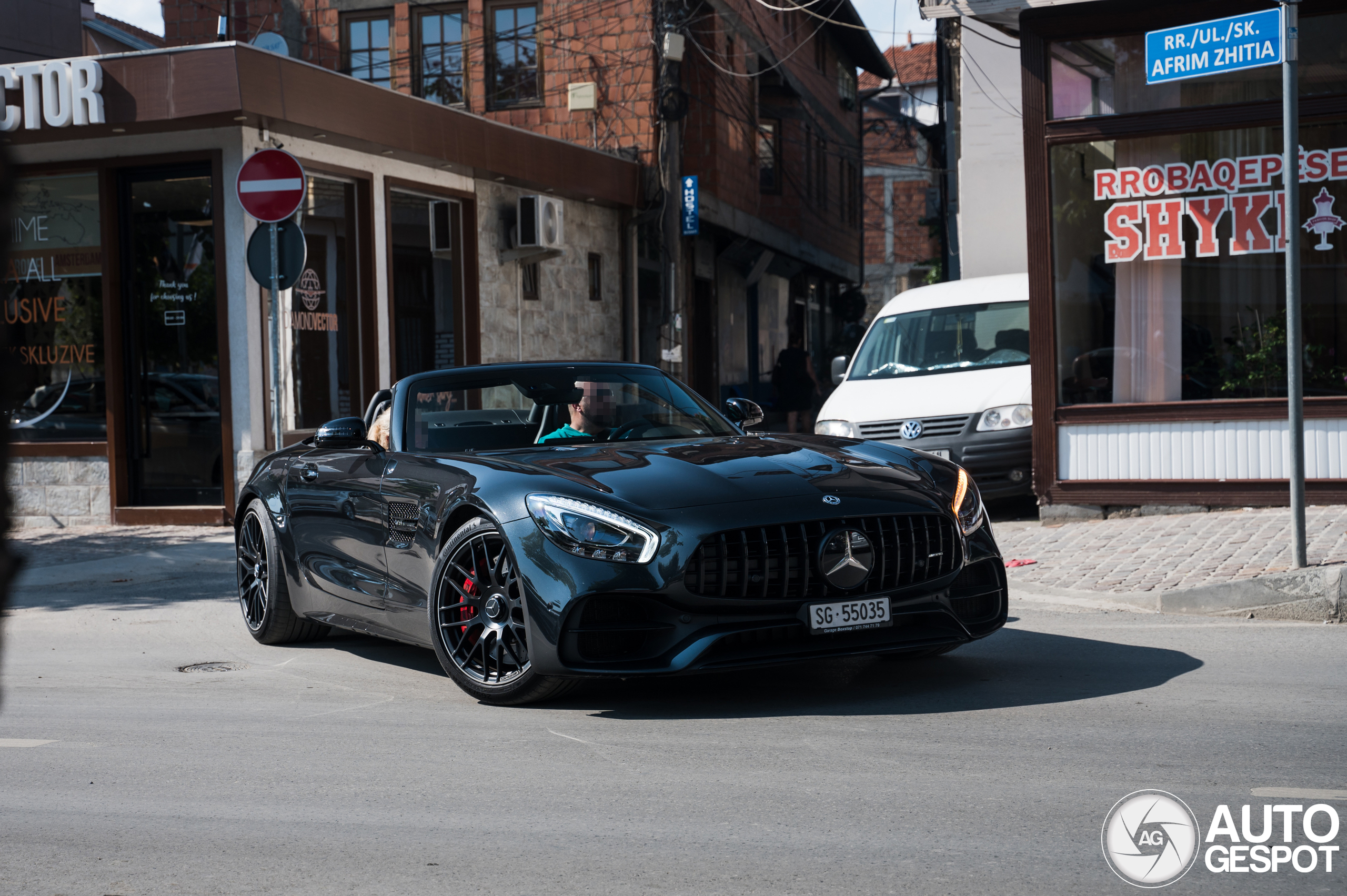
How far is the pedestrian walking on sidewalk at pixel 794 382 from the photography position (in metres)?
21.8

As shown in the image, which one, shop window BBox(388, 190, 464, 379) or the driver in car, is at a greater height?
shop window BBox(388, 190, 464, 379)

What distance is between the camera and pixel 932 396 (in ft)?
40.4

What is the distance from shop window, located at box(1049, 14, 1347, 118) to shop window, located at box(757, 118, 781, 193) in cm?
1742

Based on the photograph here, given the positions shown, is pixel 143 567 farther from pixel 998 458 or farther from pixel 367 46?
pixel 367 46

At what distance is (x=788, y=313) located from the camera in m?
34.6

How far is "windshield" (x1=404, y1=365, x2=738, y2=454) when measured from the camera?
253 inches

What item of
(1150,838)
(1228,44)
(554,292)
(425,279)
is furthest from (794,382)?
(1150,838)

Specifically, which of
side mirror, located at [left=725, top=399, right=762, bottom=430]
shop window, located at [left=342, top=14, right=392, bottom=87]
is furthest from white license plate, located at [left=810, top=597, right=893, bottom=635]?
shop window, located at [left=342, top=14, right=392, bottom=87]

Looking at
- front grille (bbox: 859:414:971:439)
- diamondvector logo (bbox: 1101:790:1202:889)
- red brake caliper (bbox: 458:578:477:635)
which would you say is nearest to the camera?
diamondvector logo (bbox: 1101:790:1202:889)

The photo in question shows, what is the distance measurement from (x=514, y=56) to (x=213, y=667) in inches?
632

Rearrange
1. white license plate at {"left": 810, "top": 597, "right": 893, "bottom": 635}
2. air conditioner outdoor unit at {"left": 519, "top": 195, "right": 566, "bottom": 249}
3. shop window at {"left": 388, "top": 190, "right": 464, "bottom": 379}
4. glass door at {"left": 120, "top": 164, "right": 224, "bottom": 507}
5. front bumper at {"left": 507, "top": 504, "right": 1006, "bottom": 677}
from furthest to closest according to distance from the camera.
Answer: air conditioner outdoor unit at {"left": 519, "top": 195, "right": 566, "bottom": 249}
shop window at {"left": 388, "top": 190, "right": 464, "bottom": 379}
glass door at {"left": 120, "top": 164, "right": 224, "bottom": 507}
white license plate at {"left": 810, "top": 597, "right": 893, "bottom": 635}
front bumper at {"left": 507, "top": 504, "right": 1006, "bottom": 677}

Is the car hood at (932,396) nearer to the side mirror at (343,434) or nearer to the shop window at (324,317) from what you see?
the shop window at (324,317)

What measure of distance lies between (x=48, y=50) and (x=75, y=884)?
2552 centimetres

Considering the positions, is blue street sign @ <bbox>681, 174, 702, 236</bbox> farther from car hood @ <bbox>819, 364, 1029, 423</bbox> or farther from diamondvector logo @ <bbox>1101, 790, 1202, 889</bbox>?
diamondvector logo @ <bbox>1101, 790, 1202, 889</bbox>
